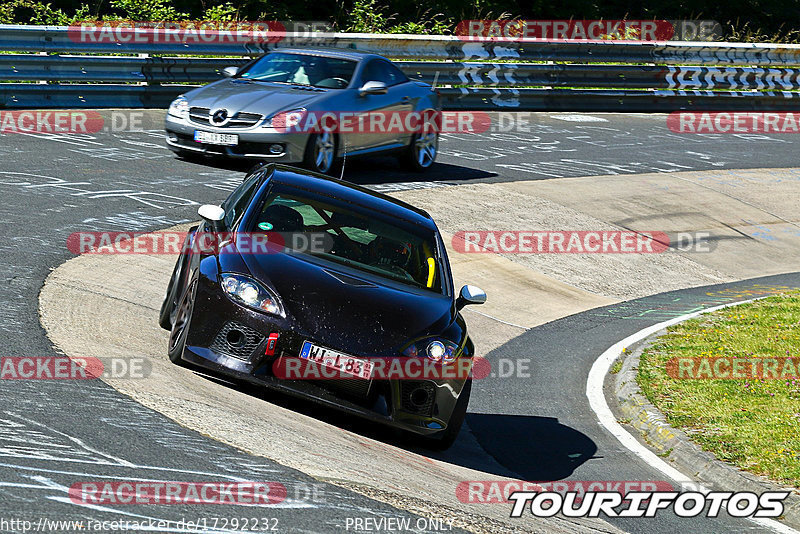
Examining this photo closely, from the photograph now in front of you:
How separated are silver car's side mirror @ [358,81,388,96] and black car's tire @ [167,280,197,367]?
800 centimetres

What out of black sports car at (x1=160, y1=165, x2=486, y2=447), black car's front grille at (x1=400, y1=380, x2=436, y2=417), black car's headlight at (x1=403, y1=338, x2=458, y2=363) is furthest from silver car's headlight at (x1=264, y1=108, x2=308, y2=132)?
black car's front grille at (x1=400, y1=380, x2=436, y2=417)

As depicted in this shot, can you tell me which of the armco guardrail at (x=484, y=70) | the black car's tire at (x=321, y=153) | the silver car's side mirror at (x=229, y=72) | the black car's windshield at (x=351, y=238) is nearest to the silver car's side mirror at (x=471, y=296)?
the black car's windshield at (x=351, y=238)

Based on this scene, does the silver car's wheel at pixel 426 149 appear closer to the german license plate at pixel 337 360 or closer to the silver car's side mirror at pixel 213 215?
the silver car's side mirror at pixel 213 215

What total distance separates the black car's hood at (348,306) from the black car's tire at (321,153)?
6.77 metres

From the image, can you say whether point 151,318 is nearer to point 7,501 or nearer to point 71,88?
point 7,501

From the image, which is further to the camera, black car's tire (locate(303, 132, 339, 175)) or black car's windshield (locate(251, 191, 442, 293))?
black car's tire (locate(303, 132, 339, 175))

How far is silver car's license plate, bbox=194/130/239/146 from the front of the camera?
46.2 ft

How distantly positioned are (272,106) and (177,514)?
974cm

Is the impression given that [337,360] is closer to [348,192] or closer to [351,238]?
[351,238]

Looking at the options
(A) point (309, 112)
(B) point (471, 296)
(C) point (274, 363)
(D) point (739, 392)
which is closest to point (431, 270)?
(B) point (471, 296)

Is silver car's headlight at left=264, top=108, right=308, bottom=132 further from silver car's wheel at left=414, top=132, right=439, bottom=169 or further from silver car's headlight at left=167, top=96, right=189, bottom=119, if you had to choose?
silver car's wheel at left=414, top=132, right=439, bottom=169

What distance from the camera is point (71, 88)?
57.3ft

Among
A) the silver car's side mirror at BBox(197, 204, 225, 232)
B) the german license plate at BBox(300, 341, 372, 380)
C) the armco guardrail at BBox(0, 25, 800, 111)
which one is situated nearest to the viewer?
the german license plate at BBox(300, 341, 372, 380)

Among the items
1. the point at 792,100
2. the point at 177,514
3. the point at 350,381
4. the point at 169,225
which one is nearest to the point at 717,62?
the point at 792,100
